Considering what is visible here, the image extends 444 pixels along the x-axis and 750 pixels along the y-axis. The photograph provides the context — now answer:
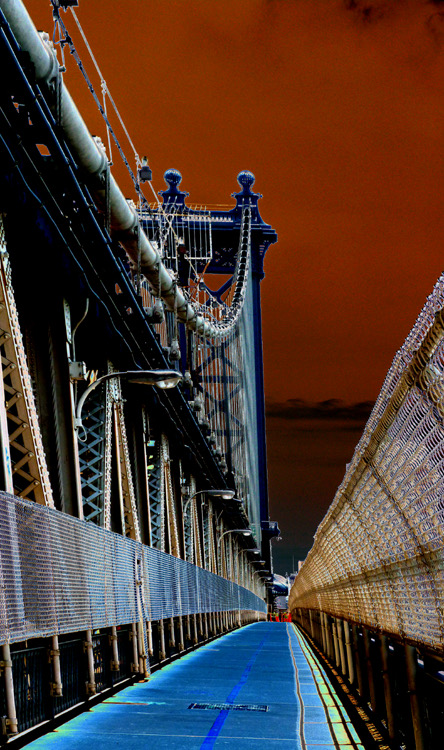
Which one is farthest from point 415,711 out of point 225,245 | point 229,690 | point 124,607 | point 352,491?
point 225,245

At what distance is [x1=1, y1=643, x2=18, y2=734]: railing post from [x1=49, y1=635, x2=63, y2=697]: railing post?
146cm

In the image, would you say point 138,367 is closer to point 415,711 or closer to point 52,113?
point 52,113

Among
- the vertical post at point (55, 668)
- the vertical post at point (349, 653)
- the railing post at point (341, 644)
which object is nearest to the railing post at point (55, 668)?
the vertical post at point (55, 668)

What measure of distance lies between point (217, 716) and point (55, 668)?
5.70ft

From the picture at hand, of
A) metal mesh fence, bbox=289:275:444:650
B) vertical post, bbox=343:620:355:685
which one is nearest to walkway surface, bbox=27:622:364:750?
vertical post, bbox=343:620:355:685

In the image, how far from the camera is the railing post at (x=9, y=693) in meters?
7.04

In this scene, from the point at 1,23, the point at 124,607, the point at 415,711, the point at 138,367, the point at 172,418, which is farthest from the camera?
the point at 172,418

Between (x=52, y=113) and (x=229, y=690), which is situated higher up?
(x=52, y=113)

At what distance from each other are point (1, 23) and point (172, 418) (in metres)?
17.0

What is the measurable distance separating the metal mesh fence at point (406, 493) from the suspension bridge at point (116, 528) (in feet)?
0.09

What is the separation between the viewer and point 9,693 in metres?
7.09

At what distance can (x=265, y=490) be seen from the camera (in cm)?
9362

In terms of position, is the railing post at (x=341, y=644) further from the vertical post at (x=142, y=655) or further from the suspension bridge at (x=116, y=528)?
the vertical post at (x=142, y=655)

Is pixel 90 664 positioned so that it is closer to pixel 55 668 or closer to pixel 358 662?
pixel 55 668
